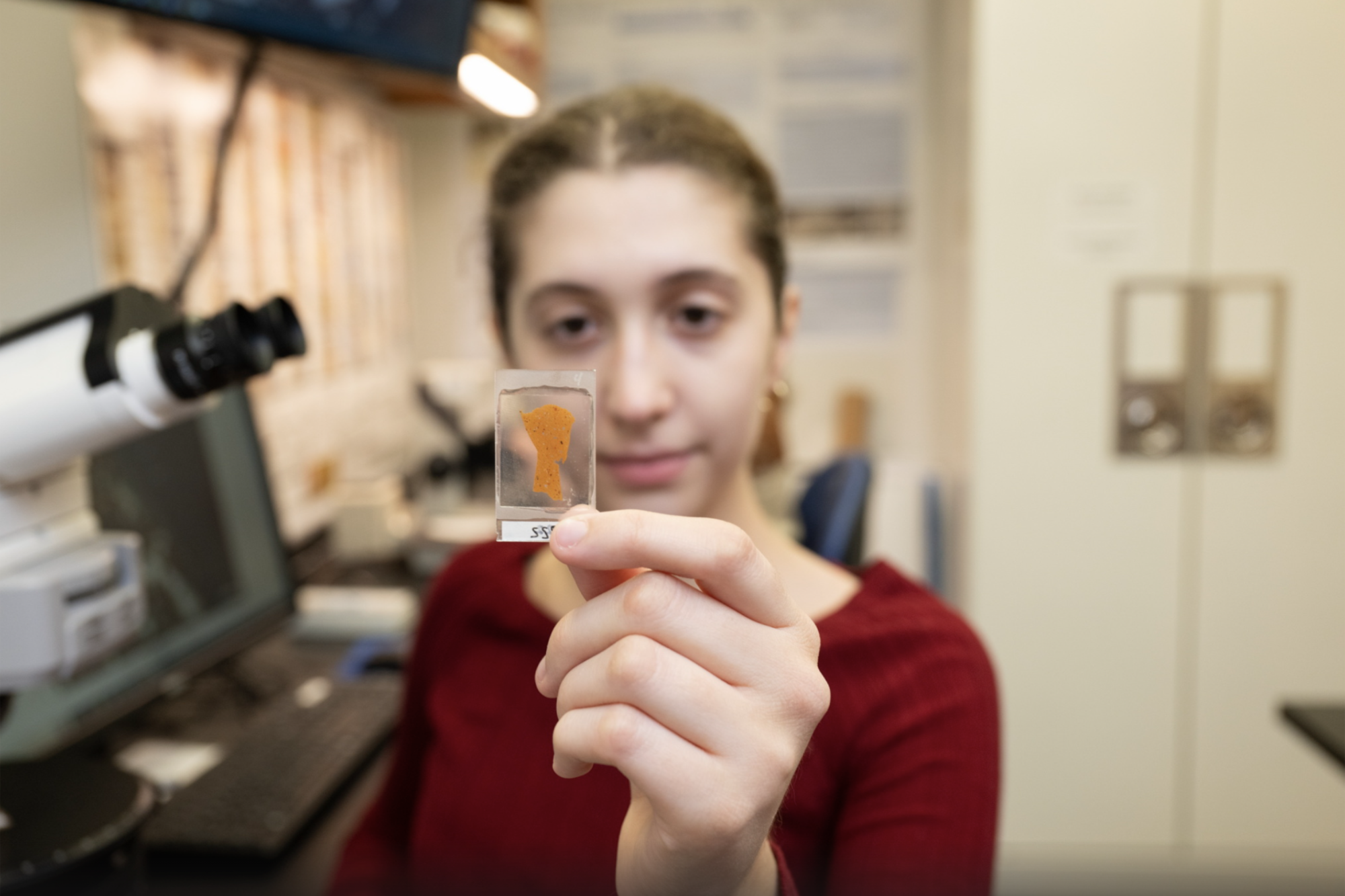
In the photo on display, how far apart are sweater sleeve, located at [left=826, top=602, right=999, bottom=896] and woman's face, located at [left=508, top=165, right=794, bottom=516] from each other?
19 centimetres

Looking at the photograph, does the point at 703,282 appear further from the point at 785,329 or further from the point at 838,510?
the point at 838,510

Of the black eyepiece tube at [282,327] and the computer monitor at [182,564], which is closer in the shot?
the black eyepiece tube at [282,327]

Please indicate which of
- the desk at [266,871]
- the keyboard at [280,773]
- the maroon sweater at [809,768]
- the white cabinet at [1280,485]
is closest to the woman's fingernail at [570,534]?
the maroon sweater at [809,768]

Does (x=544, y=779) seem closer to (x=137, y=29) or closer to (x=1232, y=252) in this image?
(x=137, y=29)

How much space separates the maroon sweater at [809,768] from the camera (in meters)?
0.44

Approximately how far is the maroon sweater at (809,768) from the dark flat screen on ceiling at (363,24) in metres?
0.61

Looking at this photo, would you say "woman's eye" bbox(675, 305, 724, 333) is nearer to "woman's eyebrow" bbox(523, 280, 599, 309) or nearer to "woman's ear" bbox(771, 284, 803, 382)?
"woman's eyebrow" bbox(523, 280, 599, 309)

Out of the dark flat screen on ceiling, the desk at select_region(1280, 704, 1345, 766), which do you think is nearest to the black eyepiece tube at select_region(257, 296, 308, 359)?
the dark flat screen on ceiling

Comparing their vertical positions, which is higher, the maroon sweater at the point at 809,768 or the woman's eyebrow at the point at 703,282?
the woman's eyebrow at the point at 703,282

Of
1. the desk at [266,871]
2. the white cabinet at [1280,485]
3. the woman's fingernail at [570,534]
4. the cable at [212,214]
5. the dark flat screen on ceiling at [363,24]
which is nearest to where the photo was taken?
the woman's fingernail at [570,534]

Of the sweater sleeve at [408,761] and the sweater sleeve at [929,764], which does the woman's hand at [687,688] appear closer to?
the sweater sleeve at [929,764]

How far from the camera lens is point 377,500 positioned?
2039mm

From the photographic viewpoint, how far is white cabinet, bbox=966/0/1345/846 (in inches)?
72.7

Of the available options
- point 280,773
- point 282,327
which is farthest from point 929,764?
point 280,773
